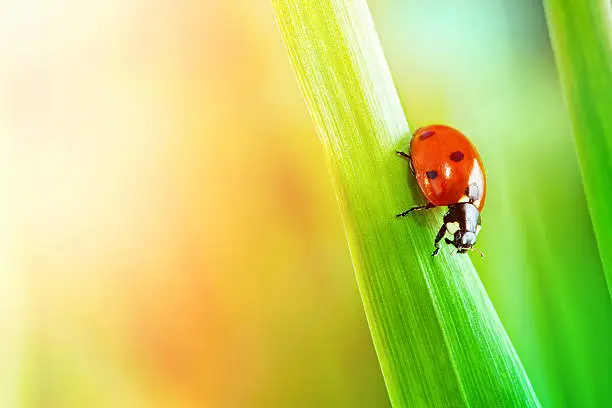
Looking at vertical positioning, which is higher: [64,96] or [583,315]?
[64,96]

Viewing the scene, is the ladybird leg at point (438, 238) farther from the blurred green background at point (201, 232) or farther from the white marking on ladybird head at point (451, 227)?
the blurred green background at point (201, 232)

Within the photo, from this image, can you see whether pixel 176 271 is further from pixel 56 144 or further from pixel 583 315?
pixel 583 315

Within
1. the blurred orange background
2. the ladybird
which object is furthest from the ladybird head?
the blurred orange background

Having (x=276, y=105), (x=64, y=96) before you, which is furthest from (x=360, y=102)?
(x=64, y=96)

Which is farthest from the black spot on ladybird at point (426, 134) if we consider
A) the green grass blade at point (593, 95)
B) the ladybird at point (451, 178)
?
the green grass blade at point (593, 95)

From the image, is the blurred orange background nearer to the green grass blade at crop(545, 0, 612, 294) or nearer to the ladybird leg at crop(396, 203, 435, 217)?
the ladybird leg at crop(396, 203, 435, 217)

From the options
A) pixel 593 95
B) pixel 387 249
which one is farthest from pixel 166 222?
pixel 593 95

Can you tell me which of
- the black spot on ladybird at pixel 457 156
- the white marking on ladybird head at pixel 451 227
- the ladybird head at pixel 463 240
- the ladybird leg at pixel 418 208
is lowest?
the ladybird head at pixel 463 240
